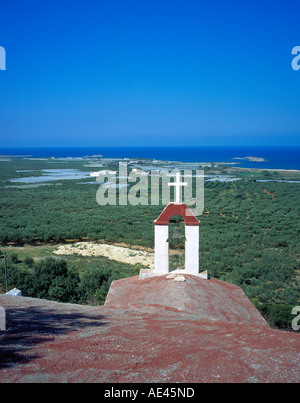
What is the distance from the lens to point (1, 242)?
912 inches

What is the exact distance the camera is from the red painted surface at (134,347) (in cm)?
274

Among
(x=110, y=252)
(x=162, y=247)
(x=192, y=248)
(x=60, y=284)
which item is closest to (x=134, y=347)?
(x=162, y=247)

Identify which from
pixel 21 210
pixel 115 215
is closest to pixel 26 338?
pixel 115 215

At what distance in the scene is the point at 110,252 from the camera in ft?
66.5

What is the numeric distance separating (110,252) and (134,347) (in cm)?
1713

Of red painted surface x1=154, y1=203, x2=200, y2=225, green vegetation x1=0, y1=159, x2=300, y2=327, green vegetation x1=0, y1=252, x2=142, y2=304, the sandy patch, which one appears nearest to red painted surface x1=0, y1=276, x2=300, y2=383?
red painted surface x1=154, y1=203, x2=200, y2=225

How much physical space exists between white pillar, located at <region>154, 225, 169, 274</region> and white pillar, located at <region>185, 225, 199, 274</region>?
0.44m

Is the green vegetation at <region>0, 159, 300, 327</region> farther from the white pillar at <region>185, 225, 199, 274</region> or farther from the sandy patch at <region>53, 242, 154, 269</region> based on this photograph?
the white pillar at <region>185, 225, 199, 274</region>

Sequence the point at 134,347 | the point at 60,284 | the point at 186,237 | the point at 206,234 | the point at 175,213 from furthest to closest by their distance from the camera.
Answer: the point at 206,234, the point at 60,284, the point at 186,237, the point at 175,213, the point at 134,347

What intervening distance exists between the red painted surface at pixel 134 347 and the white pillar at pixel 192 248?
2.03 metres

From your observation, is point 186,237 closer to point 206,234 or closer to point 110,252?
point 110,252

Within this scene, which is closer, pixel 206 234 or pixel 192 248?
pixel 192 248

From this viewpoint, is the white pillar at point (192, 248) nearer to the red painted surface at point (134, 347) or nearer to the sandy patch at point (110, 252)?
the red painted surface at point (134, 347)

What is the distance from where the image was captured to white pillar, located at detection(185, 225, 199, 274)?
24.3ft
